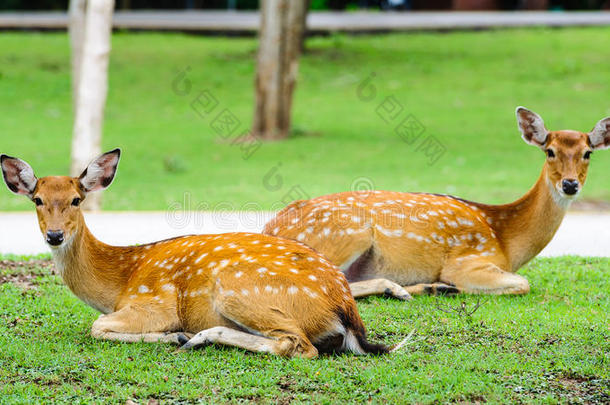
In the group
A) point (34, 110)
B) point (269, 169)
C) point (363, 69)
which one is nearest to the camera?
point (269, 169)

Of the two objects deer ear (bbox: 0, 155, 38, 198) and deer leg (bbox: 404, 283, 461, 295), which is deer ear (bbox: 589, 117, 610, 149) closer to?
deer leg (bbox: 404, 283, 461, 295)

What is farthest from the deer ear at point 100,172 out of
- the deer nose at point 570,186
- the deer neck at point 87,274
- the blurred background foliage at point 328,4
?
the blurred background foliage at point 328,4

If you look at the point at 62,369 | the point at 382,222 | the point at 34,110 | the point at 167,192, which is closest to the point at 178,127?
the point at 34,110

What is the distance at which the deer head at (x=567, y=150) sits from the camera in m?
6.70

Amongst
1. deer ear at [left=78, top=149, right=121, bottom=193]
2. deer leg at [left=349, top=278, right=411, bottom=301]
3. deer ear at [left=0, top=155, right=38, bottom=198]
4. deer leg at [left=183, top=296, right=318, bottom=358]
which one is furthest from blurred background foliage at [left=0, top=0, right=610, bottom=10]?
deer leg at [left=183, top=296, right=318, bottom=358]

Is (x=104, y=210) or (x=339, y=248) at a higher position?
(x=339, y=248)

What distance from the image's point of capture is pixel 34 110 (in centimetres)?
2127

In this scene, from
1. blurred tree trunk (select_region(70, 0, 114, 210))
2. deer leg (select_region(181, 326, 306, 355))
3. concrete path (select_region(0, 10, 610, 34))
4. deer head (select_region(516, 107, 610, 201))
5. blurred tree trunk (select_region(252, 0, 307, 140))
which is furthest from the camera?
concrete path (select_region(0, 10, 610, 34))

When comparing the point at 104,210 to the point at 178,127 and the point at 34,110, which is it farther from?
the point at 34,110

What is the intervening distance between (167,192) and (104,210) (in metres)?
1.59

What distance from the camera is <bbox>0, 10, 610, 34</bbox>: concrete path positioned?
31.2 meters

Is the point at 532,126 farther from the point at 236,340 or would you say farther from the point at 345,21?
the point at 345,21

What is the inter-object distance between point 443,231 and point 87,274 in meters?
2.86

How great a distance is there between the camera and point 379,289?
6.62 meters
